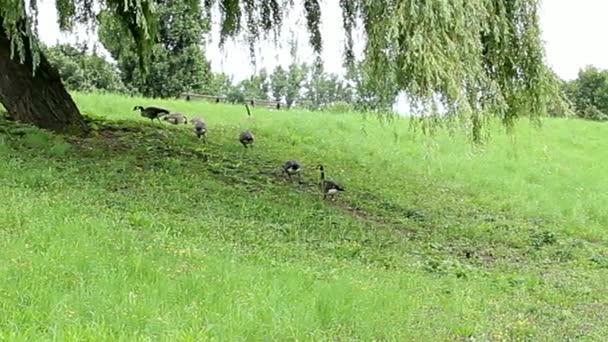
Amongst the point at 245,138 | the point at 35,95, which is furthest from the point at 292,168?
the point at 35,95

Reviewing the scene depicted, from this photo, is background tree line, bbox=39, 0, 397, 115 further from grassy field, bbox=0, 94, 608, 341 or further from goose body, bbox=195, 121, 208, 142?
grassy field, bbox=0, 94, 608, 341

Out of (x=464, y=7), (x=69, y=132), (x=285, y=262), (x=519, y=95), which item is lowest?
(x=285, y=262)

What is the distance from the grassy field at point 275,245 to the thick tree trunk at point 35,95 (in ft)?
1.18

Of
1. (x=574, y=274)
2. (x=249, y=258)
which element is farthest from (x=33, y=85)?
(x=574, y=274)

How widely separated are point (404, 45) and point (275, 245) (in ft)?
7.49

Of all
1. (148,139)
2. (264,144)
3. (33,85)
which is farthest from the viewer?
(264,144)

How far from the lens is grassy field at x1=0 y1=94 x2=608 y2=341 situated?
14.7 ft

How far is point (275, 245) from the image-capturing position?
6816mm

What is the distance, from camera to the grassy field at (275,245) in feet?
14.7

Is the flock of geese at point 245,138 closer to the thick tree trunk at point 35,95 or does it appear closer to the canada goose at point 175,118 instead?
the canada goose at point 175,118

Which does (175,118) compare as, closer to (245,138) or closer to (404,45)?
(245,138)

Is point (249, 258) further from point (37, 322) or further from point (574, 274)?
point (574, 274)

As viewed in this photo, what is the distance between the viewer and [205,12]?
10727 millimetres

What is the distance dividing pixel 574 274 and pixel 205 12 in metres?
6.40
